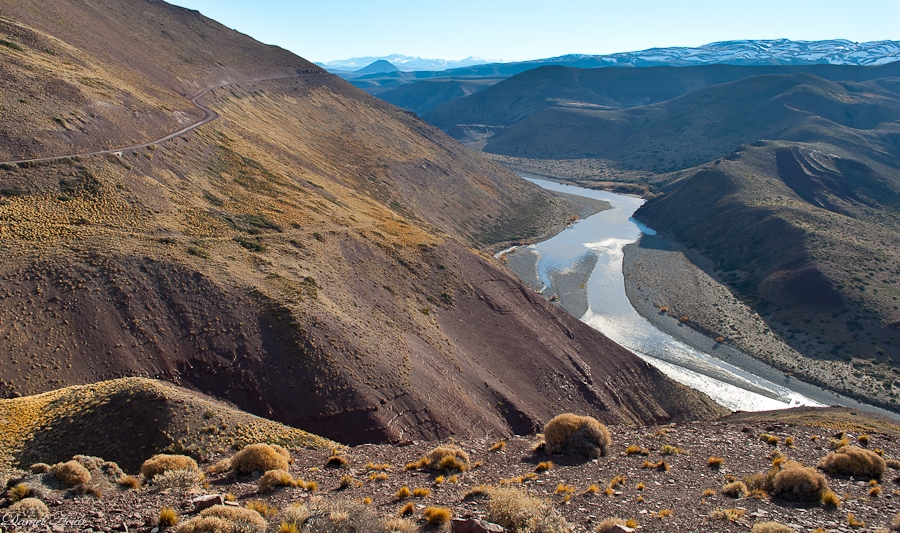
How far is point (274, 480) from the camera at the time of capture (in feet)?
57.0

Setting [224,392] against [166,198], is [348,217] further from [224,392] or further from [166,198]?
[224,392]

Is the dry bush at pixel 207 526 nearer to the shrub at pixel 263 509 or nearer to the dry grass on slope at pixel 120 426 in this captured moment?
the shrub at pixel 263 509

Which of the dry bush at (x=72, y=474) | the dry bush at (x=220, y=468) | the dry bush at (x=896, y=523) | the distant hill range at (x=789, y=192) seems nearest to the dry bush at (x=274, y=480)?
the dry bush at (x=220, y=468)

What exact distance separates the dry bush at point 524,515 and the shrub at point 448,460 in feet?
18.2

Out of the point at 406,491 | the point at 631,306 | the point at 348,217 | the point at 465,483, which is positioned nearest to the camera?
the point at 406,491

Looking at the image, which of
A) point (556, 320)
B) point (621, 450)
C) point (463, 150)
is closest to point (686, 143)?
point (463, 150)

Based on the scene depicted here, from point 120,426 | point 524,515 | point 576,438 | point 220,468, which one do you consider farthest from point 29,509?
point 576,438

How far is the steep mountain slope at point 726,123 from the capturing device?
155375 millimetres

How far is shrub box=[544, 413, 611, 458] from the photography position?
23516 mm

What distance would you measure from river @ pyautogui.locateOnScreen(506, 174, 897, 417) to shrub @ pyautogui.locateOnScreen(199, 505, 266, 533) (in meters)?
45.2

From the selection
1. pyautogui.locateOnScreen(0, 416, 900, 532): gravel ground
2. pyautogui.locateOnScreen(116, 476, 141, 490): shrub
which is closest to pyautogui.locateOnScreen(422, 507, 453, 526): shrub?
pyautogui.locateOnScreen(0, 416, 900, 532): gravel ground

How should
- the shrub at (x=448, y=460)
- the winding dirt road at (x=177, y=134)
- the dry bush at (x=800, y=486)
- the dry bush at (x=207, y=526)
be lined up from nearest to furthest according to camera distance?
the dry bush at (x=207, y=526) < the dry bush at (x=800, y=486) < the shrub at (x=448, y=460) < the winding dirt road at (x=177, y=134)

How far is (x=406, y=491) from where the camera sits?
57.1ft

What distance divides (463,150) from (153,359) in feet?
331
